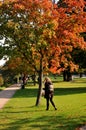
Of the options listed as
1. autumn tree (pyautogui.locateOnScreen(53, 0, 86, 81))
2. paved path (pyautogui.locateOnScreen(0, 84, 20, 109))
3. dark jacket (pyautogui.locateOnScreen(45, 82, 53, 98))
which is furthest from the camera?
paved path (pyautogui.locateOnScreen(0, 84, 20, 109))

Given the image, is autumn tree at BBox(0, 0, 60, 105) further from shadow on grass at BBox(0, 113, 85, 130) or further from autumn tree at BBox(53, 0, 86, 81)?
shadow on grass at BBox(0, 113, 85, 130)

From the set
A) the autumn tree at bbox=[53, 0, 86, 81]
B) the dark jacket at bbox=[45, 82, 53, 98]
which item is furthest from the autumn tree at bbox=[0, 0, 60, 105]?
the dark jacket at bbox=[45, 82, 53, 98]

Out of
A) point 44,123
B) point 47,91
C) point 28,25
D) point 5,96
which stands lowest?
point 44,123

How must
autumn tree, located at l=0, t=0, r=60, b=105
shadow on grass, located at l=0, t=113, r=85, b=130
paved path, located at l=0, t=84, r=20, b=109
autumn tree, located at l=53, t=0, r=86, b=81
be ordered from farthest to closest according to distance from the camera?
1. paved path, located at l=0, t=84, r=20, b=109
2. autumn tree, located at l=53, t=0, r=86, b=81
3. autumn tree, located at l=0, t=0, r=60, b=105
4. shadow on grass, located at l=0, t=113, r=85, b=130

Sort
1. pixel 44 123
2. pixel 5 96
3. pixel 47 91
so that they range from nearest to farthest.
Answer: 1. pixel 44 123
2. pixel 47 91
3. pixel 5 96

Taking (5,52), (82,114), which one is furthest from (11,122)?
(5,52)

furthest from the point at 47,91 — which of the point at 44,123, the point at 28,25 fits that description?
the point at 44,123

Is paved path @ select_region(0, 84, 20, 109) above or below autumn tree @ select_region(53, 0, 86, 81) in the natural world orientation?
below

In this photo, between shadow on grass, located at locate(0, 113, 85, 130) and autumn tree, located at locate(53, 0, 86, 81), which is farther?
autumn tree, located at locate(53, 0, 86, 81)

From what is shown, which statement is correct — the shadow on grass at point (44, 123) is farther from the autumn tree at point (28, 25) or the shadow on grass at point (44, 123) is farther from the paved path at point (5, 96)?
the paved path at point (5, 96)

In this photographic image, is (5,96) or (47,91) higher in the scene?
(47,91)

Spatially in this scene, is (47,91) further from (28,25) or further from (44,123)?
(44,123)

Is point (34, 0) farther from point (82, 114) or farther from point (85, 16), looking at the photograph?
point (82, 114)

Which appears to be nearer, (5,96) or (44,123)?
(44,123)
